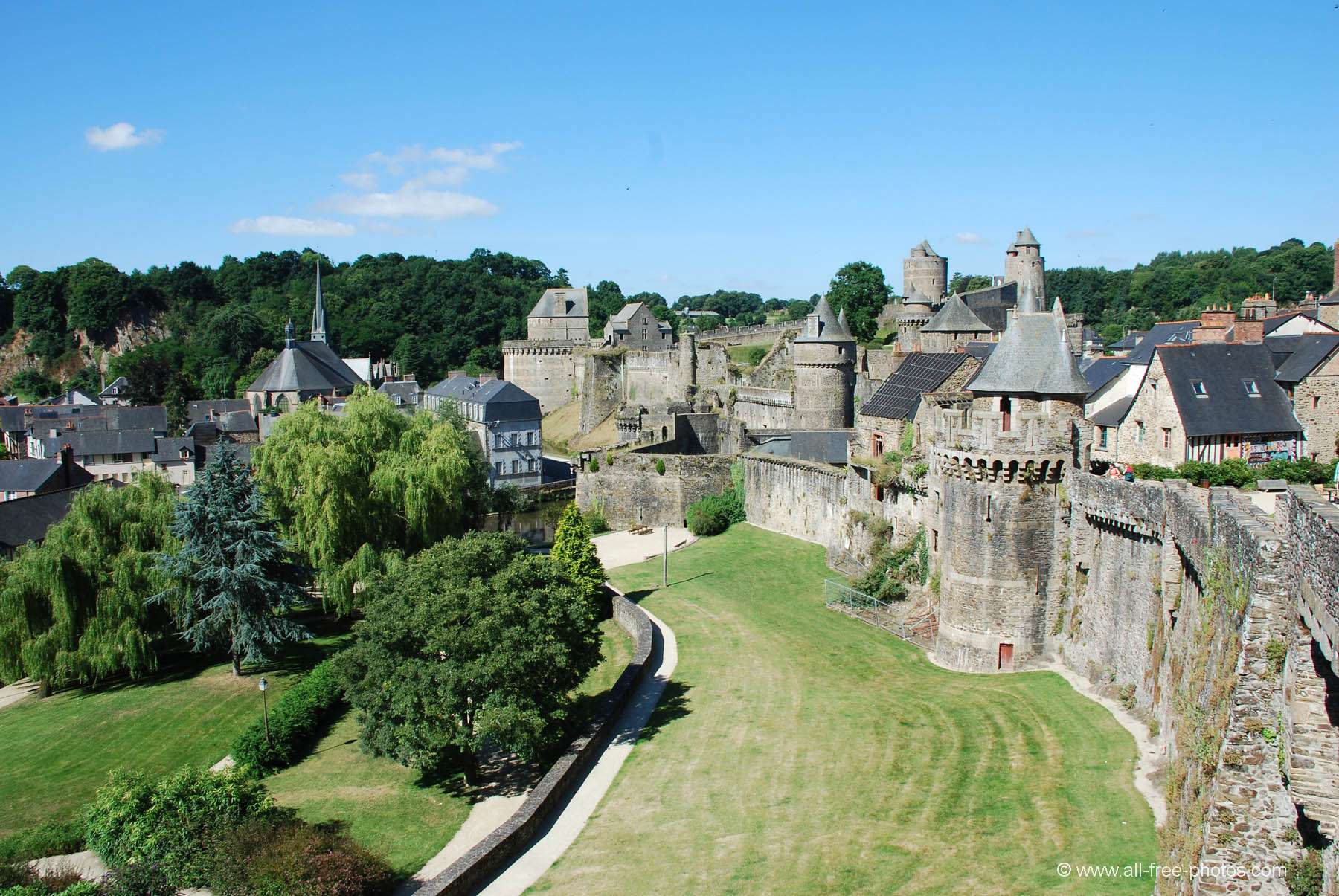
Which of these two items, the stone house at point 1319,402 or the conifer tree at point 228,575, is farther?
the stone house at point 1319,402

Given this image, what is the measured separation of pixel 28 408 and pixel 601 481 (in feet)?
178

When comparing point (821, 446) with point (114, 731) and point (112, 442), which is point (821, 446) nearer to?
point (114, 731)

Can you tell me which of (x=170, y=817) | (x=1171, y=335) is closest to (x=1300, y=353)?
(x=1171, y=335)

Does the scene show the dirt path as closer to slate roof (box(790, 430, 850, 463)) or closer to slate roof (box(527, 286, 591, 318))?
slate roof (box(790, 430, 850, 463))

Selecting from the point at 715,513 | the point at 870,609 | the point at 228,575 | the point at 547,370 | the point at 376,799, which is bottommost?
the point at 376,799

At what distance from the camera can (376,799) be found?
64.5ft

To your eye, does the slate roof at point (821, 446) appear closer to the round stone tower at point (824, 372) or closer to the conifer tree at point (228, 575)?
the round stone tower at point (824, 372)

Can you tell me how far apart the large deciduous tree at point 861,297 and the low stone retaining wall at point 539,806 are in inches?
2038

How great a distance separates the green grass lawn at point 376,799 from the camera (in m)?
17.6

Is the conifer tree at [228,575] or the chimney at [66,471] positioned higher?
the chimney at [66,471]

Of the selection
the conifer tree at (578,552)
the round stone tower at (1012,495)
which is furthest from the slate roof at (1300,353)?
the conifer tree at (578,552)

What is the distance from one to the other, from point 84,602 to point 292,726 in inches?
361

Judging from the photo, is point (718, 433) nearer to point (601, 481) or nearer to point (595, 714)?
point (601, 481)

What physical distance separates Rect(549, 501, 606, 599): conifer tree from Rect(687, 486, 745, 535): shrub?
10.9 meters
